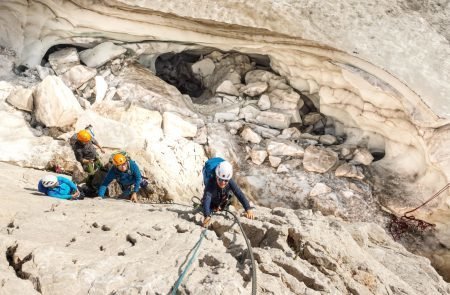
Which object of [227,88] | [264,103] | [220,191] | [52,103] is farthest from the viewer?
[227,88]

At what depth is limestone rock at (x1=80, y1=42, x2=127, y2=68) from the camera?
9.75 meters

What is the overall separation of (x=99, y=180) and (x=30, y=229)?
2.97m

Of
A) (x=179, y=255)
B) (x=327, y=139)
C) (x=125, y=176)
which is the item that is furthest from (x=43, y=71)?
(x=327, y=139)

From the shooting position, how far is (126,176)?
694cm

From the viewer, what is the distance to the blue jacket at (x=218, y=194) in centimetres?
513

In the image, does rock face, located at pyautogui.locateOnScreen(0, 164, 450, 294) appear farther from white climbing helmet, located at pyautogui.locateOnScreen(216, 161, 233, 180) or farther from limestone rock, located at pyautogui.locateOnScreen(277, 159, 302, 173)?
limestone rock, located at pyautogui.locateOnScreen(277, 159, 302, 173)

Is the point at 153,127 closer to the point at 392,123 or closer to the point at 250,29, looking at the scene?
the point at 250,29

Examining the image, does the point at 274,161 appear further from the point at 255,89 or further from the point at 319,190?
the point at 255,89

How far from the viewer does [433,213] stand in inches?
352

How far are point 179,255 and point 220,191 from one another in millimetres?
1386

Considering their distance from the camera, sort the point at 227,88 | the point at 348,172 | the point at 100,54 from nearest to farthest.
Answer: the point at 348,172 → the point at 100,54 → the point at 227,88

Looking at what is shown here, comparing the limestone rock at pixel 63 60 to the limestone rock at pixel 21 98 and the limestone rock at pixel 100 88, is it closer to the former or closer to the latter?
the limestone rock at pixel 100 88

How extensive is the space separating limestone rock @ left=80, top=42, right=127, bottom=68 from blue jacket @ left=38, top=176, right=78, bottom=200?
4.18m

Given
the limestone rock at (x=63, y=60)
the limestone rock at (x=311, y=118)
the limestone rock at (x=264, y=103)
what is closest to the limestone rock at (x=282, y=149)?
the limestone rock at (x=264, y=103)
